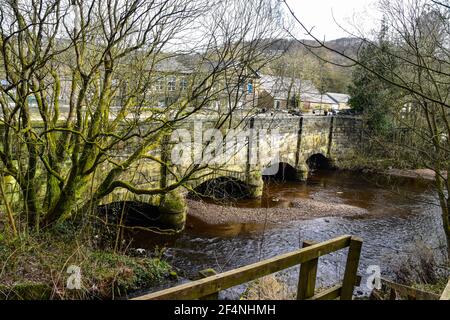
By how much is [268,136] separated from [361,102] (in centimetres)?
1089

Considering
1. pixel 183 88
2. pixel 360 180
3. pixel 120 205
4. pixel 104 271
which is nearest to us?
pixel 104 271

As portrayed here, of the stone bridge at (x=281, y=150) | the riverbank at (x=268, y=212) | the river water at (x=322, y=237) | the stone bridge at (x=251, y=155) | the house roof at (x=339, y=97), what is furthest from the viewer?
the house roof at (x=339, y=97)

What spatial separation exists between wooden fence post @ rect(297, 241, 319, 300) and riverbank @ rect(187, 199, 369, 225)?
369 inches

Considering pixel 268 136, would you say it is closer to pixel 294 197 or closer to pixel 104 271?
pixel 294 197

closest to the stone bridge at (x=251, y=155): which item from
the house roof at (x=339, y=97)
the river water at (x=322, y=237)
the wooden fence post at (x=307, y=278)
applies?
the river water at (x=322, y=237)

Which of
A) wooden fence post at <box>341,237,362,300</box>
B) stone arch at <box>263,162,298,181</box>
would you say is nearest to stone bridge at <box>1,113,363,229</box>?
stone arch at <box>263,162,298,181</box>

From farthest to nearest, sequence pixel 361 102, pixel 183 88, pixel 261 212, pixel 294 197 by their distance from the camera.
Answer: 1. pixel 361 102
2. pixel 294 197
3. pixel 261 212
4. pixel 183 88

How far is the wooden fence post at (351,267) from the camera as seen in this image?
347 cm

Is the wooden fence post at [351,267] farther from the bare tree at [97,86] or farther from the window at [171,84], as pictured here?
the window at [171,84]

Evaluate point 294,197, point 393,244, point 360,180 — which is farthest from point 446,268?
point 360,180

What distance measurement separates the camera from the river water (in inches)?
360

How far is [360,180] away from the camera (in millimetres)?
20844

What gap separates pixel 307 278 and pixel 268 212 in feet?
36.4

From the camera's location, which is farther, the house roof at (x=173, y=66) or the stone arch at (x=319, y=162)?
the stone arch at (x=319, y=162)
